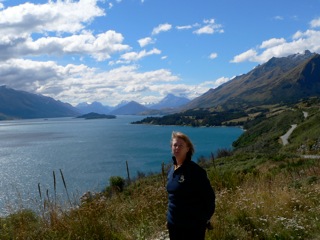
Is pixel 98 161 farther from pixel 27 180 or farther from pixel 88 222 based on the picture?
pixel 88 222

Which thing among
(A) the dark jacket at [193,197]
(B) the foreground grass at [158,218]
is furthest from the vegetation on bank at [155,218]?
(A) the dark jacket at [193,197]

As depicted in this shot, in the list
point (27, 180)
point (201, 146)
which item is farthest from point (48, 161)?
point (201, 146)

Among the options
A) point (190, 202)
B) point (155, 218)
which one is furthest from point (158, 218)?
point (190, 202)

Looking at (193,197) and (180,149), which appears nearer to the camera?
(193,197)

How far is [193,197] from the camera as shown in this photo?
13.0ft

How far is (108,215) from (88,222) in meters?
0.63

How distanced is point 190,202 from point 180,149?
650mm

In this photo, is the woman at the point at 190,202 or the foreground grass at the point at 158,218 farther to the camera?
the foreground grass at the point at 158,218

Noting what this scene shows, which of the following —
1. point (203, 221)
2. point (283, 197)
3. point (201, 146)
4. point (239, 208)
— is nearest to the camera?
point (203, 221)

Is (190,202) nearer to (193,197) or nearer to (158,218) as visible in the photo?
(193,197)

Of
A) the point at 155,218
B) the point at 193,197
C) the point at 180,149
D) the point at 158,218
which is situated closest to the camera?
the point at 193,197

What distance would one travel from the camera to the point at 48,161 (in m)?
81.9

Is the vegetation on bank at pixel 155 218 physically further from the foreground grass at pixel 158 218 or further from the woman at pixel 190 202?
the woman at pixel 190 202

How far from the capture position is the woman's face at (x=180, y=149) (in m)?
4.18
